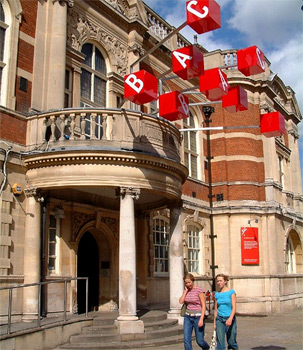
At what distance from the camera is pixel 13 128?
12.1 meters

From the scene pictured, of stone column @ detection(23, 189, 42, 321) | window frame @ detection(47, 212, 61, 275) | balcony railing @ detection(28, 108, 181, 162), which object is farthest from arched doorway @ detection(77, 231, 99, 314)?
balcony railing @ detection(28, 108, 181, 162)

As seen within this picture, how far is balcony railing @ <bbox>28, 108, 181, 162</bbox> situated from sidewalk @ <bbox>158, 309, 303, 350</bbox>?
4.98 m

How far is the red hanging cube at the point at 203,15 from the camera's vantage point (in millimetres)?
10500

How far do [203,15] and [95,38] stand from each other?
647 cm

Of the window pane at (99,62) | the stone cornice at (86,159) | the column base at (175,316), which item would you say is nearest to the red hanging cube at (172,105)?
the stone cornice at (86,159)

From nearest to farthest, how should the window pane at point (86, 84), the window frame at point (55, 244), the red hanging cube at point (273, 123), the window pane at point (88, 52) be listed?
the window frame at point (55, 244) < the red hanging cube at point (273, 123) < the window pane at point (86, 84) < the window pane at point (88, 52)

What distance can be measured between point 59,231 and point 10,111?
11.8ft

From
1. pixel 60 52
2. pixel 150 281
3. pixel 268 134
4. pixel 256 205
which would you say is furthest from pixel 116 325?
pixel 256 205

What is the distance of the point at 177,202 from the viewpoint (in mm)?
13953

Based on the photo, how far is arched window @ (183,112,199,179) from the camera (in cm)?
2120

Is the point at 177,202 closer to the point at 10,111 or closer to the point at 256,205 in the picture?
the point at 10,111

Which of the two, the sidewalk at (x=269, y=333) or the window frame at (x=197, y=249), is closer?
the sidewalk at (x=269, y=333)

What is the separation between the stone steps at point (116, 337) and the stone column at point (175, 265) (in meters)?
1.02

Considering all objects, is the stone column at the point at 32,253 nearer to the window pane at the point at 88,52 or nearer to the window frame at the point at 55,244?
the window frame at the point at 55,244
